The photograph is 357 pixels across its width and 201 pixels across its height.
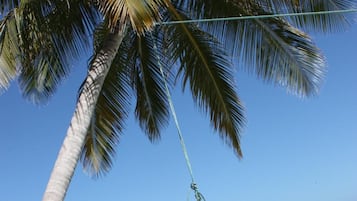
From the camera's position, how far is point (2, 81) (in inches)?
240

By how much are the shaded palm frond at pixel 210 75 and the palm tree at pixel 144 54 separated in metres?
0.02

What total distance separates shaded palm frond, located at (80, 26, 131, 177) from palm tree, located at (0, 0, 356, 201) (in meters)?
0.02

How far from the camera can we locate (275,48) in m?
7.53

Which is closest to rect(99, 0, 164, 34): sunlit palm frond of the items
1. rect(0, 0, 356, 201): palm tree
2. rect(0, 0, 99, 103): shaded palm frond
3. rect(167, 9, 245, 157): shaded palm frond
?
rect(0, 0, 356, 201): palm tree

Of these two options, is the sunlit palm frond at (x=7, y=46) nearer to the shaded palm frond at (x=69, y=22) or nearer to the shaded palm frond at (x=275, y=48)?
the shaded palm frond at (x=69, y=22)

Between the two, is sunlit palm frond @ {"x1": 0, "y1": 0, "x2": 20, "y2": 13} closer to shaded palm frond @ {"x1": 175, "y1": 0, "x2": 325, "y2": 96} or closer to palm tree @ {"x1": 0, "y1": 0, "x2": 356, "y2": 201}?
palm tree @ {"x1": 0, "y1": 0, "x2": 356, "y2": 201}

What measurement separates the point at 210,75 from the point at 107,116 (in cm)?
189

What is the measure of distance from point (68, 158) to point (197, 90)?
11.6ft

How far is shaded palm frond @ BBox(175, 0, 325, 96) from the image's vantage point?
746cm

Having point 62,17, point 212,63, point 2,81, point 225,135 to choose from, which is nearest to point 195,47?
point 212,63

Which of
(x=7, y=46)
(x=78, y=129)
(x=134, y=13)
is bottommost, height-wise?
(x=78, y=129)

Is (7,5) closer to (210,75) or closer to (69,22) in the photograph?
(69,22)

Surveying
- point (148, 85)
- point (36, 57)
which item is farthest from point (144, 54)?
point (36, 57)

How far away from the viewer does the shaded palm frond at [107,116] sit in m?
7.95
